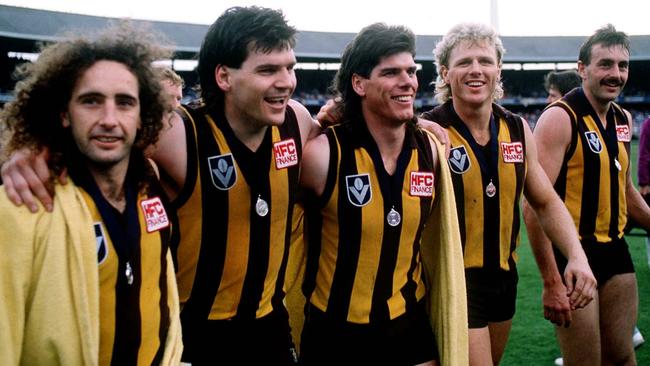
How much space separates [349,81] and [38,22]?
2968 centimetres

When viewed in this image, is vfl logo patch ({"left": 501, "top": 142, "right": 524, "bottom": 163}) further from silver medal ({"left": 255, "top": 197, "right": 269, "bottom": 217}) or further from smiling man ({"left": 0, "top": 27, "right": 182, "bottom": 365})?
smiling man ({"left": 0, "top": 27, "right": 182, "bottom": 365})

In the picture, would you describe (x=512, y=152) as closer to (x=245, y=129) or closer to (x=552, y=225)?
(x=552, y=225)

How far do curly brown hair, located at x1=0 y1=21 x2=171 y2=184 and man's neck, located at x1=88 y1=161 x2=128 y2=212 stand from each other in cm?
10

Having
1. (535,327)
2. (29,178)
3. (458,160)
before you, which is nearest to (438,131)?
(458,160)

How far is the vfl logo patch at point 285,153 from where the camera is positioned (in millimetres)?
2902

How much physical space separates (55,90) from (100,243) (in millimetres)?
583

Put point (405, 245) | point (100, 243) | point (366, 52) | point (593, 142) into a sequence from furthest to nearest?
point (593, 142), point (366, 52), point (405, 245), point (100, 243)

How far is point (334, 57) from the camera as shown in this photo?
38.2 metres

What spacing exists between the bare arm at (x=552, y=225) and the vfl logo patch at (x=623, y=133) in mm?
408

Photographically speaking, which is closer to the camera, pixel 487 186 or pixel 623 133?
pixel 487 186

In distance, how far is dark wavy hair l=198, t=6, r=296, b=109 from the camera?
2.80 m

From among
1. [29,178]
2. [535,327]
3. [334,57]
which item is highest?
[334,57]

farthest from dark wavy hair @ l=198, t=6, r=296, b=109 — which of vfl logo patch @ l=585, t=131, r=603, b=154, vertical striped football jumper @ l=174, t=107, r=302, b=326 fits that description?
vfl logo patch @ l=585, t=131, r=603, b=154

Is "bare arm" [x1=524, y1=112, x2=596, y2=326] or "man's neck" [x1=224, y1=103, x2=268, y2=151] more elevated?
"man's neck" [x1=224, y1=103, x2=268, y2=151]
